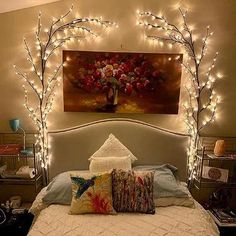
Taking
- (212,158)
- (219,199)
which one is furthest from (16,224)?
(219,199)

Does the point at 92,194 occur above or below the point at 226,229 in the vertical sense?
above

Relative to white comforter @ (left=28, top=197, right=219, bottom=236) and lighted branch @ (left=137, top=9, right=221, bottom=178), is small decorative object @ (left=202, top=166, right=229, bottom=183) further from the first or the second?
white comforter @ (left=28, top=197, right=219, bottom=236)

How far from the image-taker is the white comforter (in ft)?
6.44

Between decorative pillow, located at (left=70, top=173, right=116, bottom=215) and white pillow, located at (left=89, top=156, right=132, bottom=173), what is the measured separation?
27 cm

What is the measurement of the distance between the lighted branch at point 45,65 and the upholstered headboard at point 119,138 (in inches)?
6.7

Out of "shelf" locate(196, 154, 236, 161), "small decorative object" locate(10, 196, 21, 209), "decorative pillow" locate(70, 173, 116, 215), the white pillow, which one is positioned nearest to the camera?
"decorative pillow" locate(70, 173, 116, 215)

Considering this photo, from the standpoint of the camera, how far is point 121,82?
299 cm

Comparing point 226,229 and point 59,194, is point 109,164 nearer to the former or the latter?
point 59,194

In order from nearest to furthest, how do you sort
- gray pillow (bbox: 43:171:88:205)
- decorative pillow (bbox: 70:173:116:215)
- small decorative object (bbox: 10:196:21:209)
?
decorative pillow (bbox: 70:173:116:215) → gray pillow (bbox: 43:171:88:205) → small decorative object (bbox: 10:196:21:209)

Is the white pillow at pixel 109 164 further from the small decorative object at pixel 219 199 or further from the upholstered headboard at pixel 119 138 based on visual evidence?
the small decorative object at pixel 219 199

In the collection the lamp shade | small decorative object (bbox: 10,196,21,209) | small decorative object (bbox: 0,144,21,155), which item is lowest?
small decorative object (bbox: 10,196,21,209)

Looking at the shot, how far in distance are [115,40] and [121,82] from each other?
48cm

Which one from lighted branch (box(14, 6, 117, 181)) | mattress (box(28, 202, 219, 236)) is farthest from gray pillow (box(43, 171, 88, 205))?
lighted branch (box(14, 6, 117, 181))

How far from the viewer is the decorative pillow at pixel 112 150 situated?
2.81 metres
